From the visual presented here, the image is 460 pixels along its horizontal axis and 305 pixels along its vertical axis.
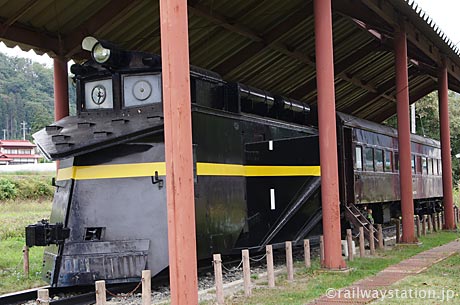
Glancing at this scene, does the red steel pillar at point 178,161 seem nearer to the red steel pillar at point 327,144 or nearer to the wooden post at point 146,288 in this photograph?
the wooden post at point 146,288

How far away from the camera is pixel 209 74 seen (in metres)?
9.69

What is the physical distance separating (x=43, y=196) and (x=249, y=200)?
23.8 m

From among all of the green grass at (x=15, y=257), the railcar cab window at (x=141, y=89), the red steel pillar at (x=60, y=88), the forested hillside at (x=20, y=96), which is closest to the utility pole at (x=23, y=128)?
the forested hillside at (x=20, y=96)

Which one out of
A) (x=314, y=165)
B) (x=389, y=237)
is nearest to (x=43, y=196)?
(x=389, y=237)

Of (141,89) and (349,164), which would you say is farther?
(349,164)

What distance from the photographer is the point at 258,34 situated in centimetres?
1714

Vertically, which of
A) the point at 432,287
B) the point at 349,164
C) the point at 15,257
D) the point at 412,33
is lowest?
the point at 432,287

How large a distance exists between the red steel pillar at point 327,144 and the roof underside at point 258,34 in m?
2.43

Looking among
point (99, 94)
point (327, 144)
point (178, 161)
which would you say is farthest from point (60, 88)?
point (178, 161)

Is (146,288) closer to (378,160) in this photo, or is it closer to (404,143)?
(404,143)

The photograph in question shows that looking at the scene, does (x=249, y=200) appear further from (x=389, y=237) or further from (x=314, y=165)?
(x=389, y=237)

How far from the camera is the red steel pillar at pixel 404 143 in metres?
14.5

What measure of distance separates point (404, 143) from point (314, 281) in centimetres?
644

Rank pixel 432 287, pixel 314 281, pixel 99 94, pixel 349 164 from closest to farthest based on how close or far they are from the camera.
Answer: pixel 432 287 < pixel 99 94 < pixel 314 281 < pixel 349 164
